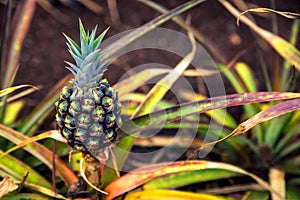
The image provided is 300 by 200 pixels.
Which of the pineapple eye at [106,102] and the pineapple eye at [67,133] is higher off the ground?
the pineapple eye at [106,102]

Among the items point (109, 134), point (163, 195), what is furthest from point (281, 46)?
point (109, 134)

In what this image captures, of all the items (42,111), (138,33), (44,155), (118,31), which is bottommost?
(44,155)

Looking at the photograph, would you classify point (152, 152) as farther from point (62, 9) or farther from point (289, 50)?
point (62, 9)

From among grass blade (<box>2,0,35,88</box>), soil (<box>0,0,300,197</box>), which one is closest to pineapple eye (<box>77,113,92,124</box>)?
grass blade (<box>2,0,35,88</box>)

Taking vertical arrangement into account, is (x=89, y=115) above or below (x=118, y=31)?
below

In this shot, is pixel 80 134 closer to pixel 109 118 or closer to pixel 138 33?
pixel 109 118

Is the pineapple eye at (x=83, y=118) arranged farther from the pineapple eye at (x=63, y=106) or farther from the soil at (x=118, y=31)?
the soil at (x=118, y=31)

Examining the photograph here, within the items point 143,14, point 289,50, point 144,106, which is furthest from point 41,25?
point 289,50

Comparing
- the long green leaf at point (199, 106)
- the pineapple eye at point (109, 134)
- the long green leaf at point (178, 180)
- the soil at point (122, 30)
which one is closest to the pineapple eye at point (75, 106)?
the pineapple eye at point (109, 134)
